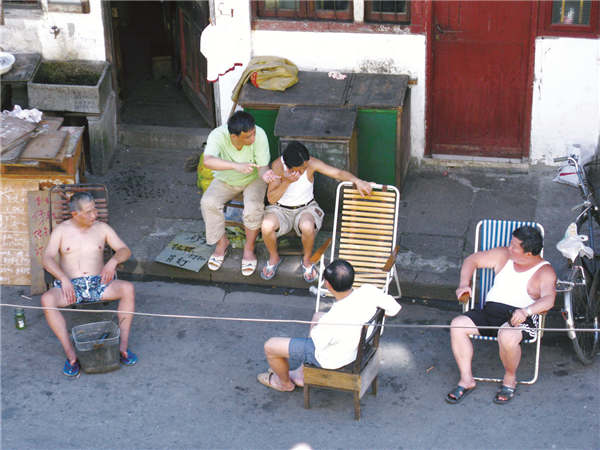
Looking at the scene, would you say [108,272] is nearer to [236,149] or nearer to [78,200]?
[78,200]

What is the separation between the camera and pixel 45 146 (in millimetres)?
8633

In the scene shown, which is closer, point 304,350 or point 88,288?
point 304,350

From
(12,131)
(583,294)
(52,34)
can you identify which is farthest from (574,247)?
(52,34)

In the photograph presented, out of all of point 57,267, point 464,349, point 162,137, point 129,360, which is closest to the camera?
point 464,349

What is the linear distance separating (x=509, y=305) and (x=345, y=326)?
4.71 feet

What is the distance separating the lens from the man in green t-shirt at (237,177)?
26.4 feet

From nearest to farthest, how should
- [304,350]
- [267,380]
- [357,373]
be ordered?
1. [357,373]
2. [304,350]
3. [267,380]

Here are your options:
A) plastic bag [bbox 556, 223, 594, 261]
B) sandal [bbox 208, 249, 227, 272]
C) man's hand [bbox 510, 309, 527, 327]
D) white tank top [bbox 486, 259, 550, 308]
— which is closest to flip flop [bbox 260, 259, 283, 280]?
sandal [bbox 208, 249, 227, 272]

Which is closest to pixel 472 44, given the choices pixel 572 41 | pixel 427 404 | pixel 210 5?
pixel 572 41

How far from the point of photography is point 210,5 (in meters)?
9.68

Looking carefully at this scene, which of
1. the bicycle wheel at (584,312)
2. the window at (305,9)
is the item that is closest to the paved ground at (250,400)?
the bicycle wheel at (584,312)

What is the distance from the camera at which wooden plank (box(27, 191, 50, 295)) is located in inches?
329

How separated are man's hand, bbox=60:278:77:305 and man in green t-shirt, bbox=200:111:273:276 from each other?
1440 millimetres

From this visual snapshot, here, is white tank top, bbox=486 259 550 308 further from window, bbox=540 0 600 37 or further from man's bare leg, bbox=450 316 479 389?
window, bbox=540 0 600 37
